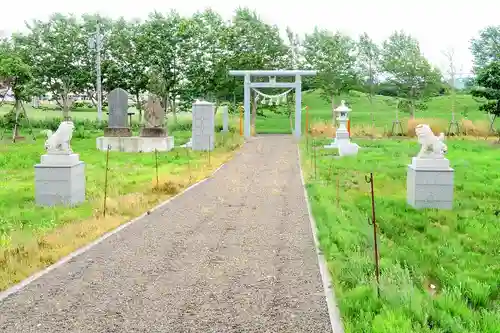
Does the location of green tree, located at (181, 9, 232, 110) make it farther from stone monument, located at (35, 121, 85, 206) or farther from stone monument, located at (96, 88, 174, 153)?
stone monument, located at (35, 121, 85, 206)

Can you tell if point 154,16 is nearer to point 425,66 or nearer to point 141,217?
point 425,66

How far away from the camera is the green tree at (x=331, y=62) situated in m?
31.9

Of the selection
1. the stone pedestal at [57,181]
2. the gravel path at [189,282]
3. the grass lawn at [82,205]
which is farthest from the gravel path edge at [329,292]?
the stone pedestal at [57,181]

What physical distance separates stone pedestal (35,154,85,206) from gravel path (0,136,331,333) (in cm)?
150

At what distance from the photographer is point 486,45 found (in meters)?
42.2

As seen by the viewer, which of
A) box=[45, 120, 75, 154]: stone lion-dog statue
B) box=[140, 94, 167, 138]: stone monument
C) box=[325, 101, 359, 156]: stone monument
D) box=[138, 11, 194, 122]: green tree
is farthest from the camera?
box=[138, 11, 194, 122]: green tree

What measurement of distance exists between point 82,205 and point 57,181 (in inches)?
20.5

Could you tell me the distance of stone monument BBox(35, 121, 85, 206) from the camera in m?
8.92

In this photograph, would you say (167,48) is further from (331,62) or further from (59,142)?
(59,142)

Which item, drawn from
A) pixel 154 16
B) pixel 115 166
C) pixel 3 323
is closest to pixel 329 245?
pixel 3 323

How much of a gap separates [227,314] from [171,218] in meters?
3.87

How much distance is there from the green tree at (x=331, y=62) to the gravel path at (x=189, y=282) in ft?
78.9

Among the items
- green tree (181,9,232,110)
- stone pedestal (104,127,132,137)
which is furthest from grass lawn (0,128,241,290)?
green tree (181,9,232,110)

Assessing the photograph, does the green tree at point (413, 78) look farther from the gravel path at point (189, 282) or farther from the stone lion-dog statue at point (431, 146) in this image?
the gravel path at point (189, 282)
